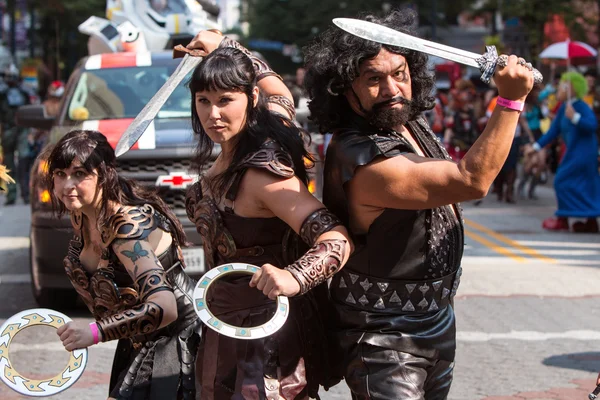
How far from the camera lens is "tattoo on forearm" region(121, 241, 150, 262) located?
368 centimetres

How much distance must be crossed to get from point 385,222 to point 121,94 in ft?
21.0

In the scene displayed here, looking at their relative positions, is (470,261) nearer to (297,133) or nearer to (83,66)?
(83,66)

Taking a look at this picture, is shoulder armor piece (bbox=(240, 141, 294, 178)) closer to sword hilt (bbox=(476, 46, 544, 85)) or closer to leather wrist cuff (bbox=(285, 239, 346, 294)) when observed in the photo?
leather wrist cuff (bbox=(285, 239, 346, 294))

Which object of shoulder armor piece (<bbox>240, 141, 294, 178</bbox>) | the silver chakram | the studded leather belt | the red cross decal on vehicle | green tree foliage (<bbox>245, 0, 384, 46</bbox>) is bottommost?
green tree foliage (<bbox>245, 0, 384, 46</bbox>)

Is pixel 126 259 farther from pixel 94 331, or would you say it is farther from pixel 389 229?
pixel 389 229

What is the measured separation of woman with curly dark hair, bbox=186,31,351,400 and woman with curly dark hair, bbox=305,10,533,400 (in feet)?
0.42

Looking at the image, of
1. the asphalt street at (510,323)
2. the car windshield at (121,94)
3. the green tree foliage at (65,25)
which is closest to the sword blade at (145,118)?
the asphalt street at (510,323)

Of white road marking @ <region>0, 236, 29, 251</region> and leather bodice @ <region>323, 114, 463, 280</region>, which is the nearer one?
leather bodice @ <region>323, 114, 463, 280</region>

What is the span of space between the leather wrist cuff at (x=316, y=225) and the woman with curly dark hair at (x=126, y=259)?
642mm

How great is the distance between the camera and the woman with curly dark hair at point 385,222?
10.6 feet

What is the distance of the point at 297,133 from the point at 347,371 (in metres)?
0.79

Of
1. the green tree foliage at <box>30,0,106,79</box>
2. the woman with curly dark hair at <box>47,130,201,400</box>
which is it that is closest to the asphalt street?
the woman with curly dark hair at <box>47,130,201,400</box>

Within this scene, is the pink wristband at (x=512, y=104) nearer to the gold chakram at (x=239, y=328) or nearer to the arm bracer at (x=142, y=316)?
the gold chakram at (x=239, y=328)

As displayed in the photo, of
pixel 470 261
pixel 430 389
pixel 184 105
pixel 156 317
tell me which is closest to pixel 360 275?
pixel 430 389
